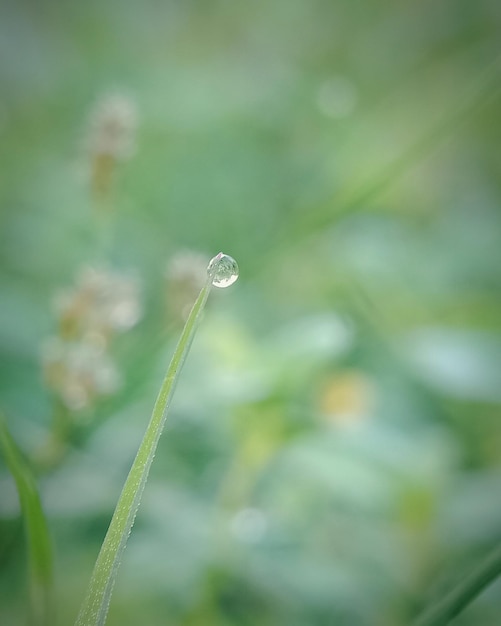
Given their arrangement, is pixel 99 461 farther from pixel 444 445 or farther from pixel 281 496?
pixel 444 445

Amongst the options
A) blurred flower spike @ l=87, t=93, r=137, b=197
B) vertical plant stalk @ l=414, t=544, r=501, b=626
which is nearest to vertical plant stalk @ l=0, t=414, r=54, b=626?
vertical plant stalk @ l=414, t=544, r=501, b=626

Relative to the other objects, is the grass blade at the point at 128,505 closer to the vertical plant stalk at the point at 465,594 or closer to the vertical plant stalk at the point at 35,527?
the vertical plant stalk at the point at 35,527

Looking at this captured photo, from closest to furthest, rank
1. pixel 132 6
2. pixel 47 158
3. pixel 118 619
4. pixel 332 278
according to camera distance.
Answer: pixel 118 619 → pixel 332 278 → pixel 47 158 → pixel 132 6

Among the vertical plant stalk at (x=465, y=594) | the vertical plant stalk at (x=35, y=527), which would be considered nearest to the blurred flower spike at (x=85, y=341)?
the vertical plant stalk at (x=35, y=527)

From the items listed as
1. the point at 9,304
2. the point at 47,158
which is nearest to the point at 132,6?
the point at 47,158

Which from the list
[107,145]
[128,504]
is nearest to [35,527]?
[128,504]

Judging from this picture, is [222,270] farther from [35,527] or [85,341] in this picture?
[85,341]

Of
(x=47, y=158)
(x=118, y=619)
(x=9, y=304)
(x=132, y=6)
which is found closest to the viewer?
(x=118, y=619)
